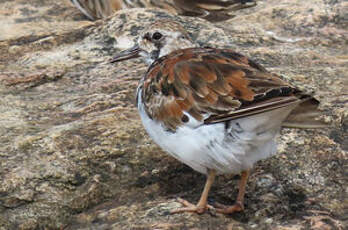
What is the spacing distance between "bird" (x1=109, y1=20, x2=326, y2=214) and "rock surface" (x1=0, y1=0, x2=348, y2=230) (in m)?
0.32

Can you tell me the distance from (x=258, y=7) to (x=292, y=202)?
14.5 ft

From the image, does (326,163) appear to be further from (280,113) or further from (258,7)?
(258,7)

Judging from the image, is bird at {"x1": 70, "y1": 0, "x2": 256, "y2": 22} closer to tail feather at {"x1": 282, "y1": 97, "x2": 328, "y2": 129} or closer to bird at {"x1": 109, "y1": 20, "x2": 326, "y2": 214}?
bird at {"x1": 109, "y1": 20, "x2": 326, "y2": 214}

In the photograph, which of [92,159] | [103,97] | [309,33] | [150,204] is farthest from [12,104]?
[309,33]

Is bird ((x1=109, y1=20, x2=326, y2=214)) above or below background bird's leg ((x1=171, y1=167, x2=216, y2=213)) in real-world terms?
above

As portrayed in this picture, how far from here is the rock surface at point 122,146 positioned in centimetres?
459

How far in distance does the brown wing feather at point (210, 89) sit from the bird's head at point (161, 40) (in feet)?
2.29

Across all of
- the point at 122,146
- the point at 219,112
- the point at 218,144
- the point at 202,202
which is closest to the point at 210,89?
the point at 219,112

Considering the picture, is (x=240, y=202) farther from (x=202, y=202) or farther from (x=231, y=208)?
(x=202, y=202)

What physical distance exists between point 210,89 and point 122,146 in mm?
1109

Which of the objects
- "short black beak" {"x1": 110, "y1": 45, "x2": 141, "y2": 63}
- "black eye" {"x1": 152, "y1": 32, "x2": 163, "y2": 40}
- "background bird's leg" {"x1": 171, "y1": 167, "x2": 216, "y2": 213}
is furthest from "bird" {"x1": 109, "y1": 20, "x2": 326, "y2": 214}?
"short black beak" {"x1": 110, "y1": 45, "x2": 141, "y2": 63}

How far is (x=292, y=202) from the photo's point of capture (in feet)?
15.3

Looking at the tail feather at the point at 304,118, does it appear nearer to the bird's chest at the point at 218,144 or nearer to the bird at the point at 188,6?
the bird's chest at the point at 218,144

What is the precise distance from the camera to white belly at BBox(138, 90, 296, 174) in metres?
4.23
